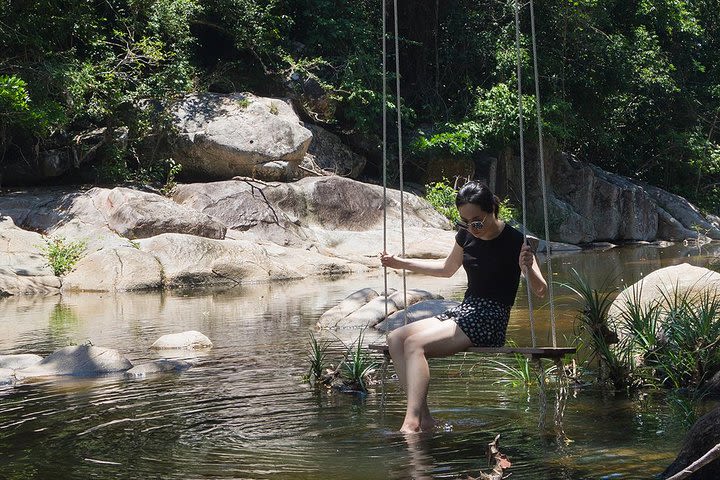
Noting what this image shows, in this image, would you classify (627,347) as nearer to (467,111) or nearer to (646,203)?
(467,111)

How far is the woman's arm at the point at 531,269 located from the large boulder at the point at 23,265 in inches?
554

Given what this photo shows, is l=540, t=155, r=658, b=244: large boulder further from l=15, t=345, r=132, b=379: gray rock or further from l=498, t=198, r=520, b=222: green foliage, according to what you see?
l=15, t=345, r=132, b=379: gray rock

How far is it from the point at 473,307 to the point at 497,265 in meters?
0.32

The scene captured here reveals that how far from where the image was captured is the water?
18.2 ft

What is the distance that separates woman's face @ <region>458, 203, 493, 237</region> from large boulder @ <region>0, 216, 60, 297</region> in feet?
45.2

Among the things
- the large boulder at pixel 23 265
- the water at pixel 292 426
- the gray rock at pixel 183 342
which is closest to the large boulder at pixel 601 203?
the large boulder at pixel 23 265

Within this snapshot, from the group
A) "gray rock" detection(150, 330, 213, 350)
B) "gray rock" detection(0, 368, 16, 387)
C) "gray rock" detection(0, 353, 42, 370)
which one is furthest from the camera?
"gray rock" detection(150, 330, 213, 350)

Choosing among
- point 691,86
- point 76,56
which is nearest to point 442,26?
point 691,86

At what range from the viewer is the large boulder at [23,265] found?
18.5m

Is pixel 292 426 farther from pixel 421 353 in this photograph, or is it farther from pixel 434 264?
pixel 434 264

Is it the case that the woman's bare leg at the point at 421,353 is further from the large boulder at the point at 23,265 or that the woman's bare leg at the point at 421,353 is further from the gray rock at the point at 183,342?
the large boulder at the point at 23,265

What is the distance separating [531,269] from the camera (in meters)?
6.16

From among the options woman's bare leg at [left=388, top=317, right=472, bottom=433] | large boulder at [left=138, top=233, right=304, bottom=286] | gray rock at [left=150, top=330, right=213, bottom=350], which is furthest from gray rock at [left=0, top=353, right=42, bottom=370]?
large boulder at [left=138, top=233, right=304, bottom=286]

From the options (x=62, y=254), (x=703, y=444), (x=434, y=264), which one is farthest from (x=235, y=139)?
(x=703, y=444)
